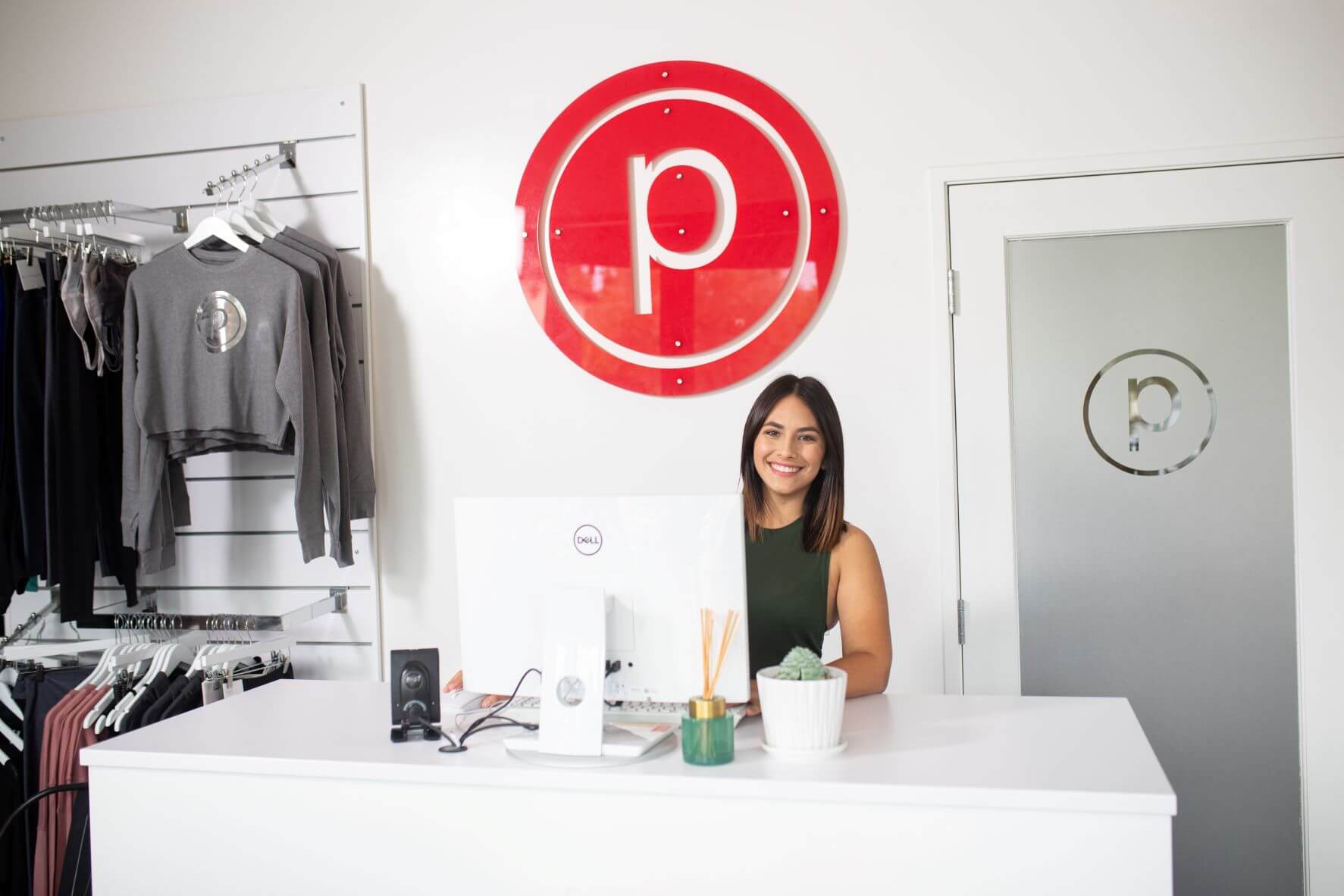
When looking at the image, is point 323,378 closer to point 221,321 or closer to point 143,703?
point 221,321

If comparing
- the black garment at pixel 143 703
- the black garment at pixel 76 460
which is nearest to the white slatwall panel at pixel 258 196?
the black garment at pixel 76 460

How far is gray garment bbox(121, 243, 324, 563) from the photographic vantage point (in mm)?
2734

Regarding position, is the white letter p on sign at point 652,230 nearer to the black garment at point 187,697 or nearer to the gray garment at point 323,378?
the gray garment at point 323,378

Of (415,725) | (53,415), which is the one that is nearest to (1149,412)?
(415,725)

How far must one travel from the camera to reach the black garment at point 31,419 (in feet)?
9.07

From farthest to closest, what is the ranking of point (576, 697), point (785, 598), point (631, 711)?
point (785, 598) < point (631, 711) < point (576, 697)

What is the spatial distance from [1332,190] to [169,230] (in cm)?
308

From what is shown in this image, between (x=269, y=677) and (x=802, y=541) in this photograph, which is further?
(x=269, y=677)

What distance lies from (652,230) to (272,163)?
44.0 inches

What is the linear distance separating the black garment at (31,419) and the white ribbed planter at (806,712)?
2.13 metres

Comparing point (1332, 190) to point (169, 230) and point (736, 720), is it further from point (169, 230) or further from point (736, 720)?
point (169, 230)

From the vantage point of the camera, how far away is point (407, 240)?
118 inches

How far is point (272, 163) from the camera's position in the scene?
9.95 feet

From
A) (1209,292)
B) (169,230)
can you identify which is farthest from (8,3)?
(1209,292)
